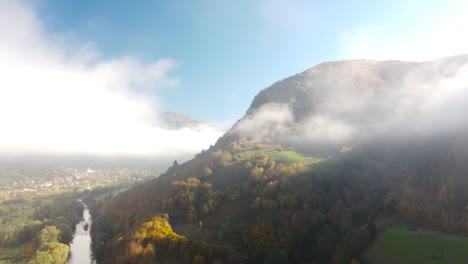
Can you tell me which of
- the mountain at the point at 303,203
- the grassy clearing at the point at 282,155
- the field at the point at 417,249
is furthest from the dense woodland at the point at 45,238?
the field at the point at 417,249

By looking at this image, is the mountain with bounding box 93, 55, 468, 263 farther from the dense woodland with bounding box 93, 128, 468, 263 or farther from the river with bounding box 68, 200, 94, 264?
the river with bounding box 68, 200, 94, 264

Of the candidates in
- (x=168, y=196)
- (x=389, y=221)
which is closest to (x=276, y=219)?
(x=389, y=221)

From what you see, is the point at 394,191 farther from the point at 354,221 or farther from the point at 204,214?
the point at 204,214

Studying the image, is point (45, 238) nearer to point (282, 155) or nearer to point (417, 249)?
point (282, 155)

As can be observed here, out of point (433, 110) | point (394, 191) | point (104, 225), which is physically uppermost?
point (433, 110)

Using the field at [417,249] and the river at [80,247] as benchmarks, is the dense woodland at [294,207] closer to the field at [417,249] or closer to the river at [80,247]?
the field at [417,249]

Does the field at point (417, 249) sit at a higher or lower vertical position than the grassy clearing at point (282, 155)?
lower

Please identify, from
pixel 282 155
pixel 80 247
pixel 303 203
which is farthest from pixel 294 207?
pixel 80 247

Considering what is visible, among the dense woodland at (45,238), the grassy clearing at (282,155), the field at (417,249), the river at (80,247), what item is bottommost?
the river at (80,247)
